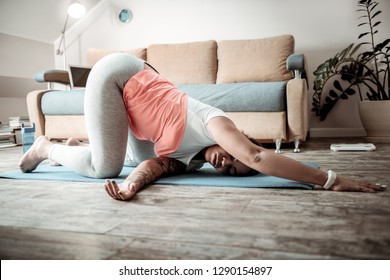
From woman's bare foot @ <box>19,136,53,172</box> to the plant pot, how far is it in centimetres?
264

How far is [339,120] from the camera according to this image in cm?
371

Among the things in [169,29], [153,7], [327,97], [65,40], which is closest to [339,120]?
[327,97]

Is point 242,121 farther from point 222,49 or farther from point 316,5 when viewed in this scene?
point 316,5

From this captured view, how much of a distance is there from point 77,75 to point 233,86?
1620 mm

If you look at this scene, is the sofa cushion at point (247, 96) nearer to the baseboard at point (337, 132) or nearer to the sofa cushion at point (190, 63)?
the sofa cushion at point (190, 63)

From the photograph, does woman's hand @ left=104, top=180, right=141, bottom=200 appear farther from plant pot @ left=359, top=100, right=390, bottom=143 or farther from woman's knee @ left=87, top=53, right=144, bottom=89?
plant pot @ left=359, top=100, right=390, bottom=143

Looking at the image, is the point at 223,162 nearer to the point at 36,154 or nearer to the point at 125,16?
the point at 36,154

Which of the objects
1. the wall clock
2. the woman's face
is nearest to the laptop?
the wall clock

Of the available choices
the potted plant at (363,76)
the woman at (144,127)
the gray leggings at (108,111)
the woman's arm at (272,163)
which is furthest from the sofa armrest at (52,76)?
the woman's arm at (272,163)

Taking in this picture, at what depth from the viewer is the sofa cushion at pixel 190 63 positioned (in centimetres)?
358

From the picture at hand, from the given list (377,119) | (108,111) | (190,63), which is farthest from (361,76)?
(108,111)

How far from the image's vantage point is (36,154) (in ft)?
5.72

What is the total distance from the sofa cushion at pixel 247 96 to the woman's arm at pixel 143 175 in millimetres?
1148

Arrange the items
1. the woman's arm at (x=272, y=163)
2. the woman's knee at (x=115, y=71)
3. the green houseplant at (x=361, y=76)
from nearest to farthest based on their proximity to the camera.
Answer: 1. the woman's arm at (x=272, y=163)
2. the woman's knee at (x=115, y=71)
3. the green houseplant at (x=361, y=76)
